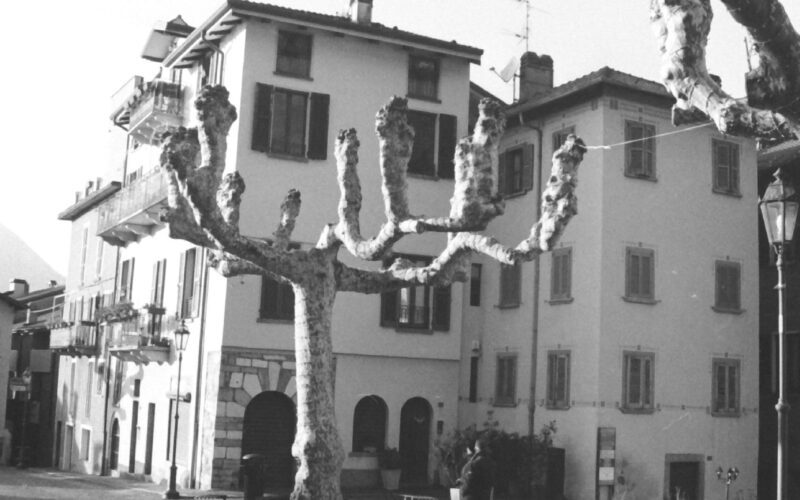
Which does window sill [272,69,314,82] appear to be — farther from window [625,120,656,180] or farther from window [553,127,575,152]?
window [625,120,656,180]

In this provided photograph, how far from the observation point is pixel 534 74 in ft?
111

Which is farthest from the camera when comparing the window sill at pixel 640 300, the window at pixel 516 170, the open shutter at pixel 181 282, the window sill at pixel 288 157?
the open shutter at pixel 181 282

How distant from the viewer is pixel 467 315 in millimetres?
32031

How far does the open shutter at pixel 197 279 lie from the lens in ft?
98.1

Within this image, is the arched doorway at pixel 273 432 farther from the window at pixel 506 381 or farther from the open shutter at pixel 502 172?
the open shutter at pixel 502 172

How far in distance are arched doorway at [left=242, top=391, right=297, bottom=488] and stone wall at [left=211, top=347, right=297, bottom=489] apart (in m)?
0.29

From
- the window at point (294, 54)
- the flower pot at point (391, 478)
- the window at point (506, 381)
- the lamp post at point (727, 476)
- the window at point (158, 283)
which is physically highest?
the window at point (294, 54)

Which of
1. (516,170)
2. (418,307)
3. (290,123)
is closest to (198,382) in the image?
(418,307)

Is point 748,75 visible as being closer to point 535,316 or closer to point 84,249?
point 535,316

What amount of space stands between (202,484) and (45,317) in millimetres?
30485

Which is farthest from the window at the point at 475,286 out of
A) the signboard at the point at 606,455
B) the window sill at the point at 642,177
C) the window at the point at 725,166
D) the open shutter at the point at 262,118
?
the open shutter at the point at 262,118

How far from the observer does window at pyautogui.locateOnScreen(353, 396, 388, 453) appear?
29703 mm

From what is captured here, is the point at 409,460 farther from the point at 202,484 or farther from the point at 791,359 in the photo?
the point at 791,359

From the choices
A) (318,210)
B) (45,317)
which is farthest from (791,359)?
(45,317)
